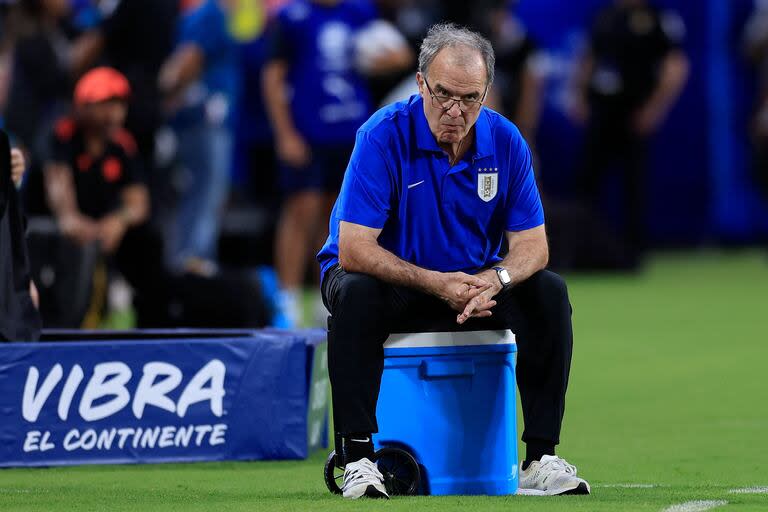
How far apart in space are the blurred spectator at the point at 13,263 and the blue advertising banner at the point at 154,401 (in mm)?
158

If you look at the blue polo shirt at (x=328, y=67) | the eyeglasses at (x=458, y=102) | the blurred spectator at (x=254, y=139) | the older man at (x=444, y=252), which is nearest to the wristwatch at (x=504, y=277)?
the older man at (x=444, y=252)

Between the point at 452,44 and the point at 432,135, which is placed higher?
the point at 452,44

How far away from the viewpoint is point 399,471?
461 cm

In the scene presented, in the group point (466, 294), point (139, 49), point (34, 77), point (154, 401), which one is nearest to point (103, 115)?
point (139, 49)

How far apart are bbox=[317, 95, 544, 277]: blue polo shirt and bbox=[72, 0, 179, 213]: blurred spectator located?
5.90 metres

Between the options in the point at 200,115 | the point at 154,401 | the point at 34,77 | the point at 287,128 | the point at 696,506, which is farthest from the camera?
the point at 200,115

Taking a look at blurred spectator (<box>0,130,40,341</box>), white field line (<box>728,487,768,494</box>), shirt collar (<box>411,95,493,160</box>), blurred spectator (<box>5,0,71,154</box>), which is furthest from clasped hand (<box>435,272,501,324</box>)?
blurred spectator (<box>5,0,71,154</box>)

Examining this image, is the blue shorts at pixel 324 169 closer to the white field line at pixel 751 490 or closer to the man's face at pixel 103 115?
the man's face at pixel 103 115

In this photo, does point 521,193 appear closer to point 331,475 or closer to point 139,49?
point 331,475

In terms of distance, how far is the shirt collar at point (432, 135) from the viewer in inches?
184

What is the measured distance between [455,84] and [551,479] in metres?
1.11

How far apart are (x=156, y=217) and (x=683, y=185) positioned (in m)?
6.99

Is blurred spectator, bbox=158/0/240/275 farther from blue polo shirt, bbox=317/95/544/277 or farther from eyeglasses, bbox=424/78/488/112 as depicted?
eyeglasses, bbox=424/78/488/112

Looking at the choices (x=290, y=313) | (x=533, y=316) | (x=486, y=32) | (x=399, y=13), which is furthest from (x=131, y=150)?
(x=533, y=316)
